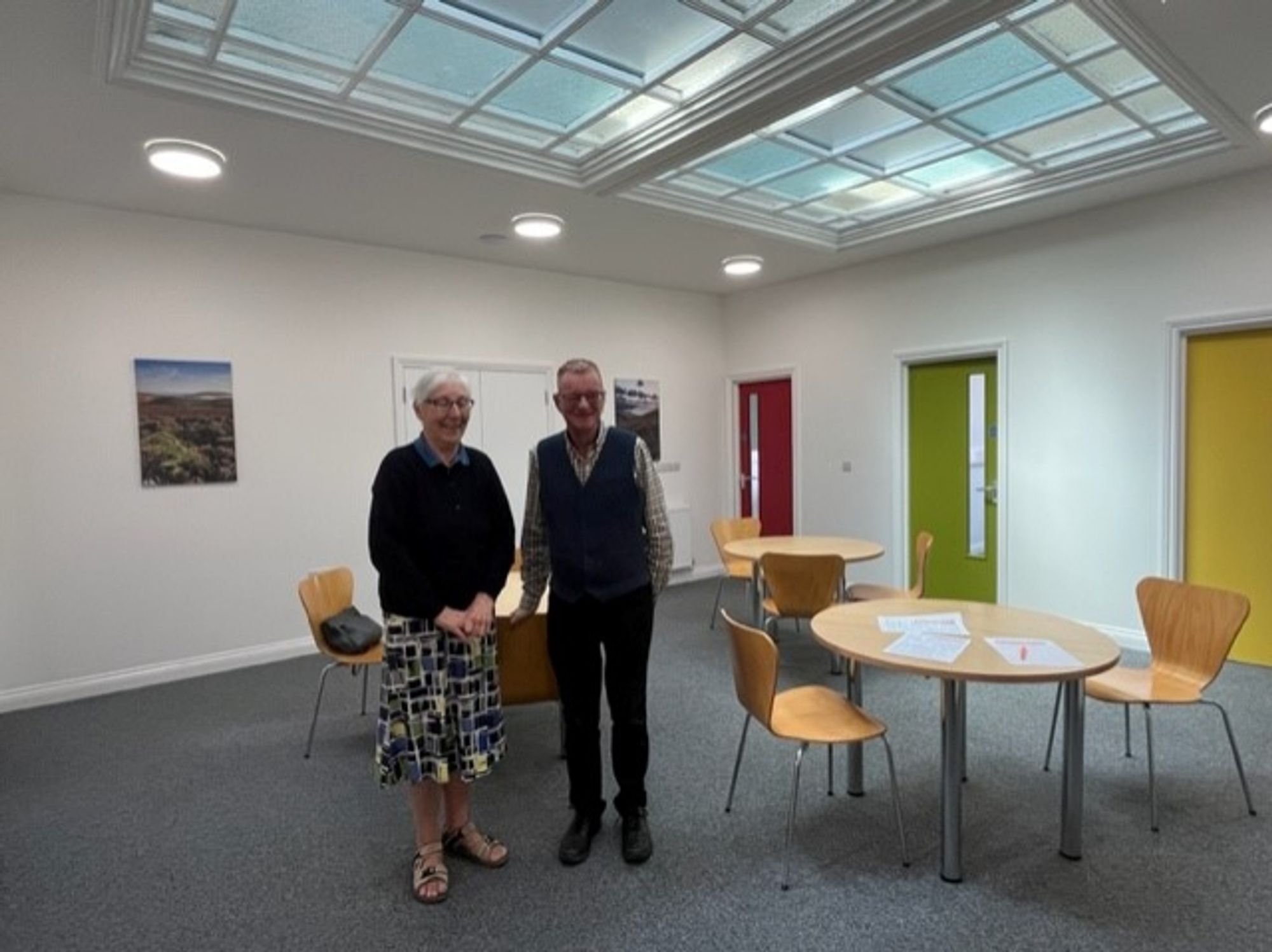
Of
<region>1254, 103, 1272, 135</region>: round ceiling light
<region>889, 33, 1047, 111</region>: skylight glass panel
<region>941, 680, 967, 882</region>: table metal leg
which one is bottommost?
<region>941, 680, 967, 882</region>: table metal leg

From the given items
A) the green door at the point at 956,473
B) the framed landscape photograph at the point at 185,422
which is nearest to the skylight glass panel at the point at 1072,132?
the green door at the point at 956,473

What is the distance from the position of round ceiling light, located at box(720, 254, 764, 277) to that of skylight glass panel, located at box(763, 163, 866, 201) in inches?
36.5

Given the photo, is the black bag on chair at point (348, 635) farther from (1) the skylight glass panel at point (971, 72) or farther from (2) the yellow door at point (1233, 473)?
(2) the yellow door at point (1233, 473)

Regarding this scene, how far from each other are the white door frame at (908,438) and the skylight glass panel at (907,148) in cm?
155

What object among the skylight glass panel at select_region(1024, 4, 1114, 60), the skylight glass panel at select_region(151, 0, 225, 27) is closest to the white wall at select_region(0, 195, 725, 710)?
the skylight glass panel at select_region(151, 0, 225, 27)

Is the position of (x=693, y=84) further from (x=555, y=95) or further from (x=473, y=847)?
(x=473, y=847)

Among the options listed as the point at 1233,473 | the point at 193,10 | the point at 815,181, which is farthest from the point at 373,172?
the point at 1233,473

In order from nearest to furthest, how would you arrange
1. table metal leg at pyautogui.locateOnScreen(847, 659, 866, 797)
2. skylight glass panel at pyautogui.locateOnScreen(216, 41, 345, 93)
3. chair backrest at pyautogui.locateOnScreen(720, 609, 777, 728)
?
chair backrest at pyautogui.locateOnScreen(720, 609, 777, 728), table metal leg at pyautogui.locateOnScreen(847, 659, 866, 797), skylight glass panel at pyautogui.locateOnScreen(216, 41, 345, 93)

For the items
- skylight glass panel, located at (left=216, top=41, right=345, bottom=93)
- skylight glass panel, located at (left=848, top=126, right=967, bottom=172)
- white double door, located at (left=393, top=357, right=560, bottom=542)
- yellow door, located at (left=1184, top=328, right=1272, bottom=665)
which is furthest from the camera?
white double door, located at (left=393, top=357, right=560, bottom=542)

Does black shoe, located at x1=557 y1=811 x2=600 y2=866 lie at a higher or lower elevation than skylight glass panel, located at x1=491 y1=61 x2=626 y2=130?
lower

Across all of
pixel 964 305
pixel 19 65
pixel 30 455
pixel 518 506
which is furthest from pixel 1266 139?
pixel 30 455

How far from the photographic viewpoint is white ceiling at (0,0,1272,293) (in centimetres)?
254

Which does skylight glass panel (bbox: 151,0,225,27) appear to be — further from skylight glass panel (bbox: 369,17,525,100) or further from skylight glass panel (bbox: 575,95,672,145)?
skylight glass panel (bbox: 575,95,672,145)

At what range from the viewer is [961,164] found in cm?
422
